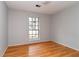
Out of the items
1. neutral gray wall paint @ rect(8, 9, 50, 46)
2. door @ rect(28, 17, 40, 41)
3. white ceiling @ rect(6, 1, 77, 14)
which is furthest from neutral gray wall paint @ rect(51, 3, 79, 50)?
neutral gray wall paint @ rect(8, 9, 50, 46)

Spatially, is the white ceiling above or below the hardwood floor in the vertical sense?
above

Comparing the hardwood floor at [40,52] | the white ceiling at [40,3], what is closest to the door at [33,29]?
the white ceiling at [40,3]

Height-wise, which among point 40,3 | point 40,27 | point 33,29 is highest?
point 40,3

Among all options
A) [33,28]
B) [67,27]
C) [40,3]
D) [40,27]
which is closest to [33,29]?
[33,28]

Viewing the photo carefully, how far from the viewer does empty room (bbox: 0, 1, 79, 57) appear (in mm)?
3707

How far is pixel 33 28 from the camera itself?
5.32m

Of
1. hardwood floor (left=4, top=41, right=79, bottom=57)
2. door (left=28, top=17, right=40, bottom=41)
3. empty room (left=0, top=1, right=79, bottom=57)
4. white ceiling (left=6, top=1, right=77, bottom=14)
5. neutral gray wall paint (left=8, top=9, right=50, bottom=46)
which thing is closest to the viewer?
hardwood floor (left=4, top=41, right=79, bottom=57)

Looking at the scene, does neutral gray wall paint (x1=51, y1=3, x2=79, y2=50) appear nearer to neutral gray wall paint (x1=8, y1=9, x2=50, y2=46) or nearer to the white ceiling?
the white ceiling

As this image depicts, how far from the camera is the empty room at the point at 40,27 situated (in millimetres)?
3707

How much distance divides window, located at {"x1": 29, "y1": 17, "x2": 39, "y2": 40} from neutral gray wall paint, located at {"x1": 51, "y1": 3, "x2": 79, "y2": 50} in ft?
3.71

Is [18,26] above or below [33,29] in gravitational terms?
above

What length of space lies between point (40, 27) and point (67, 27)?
6.02ft

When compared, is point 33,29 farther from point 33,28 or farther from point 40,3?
point 40,3

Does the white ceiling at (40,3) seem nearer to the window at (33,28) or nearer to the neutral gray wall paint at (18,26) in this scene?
the neutral gray wall paint at (18,26)
